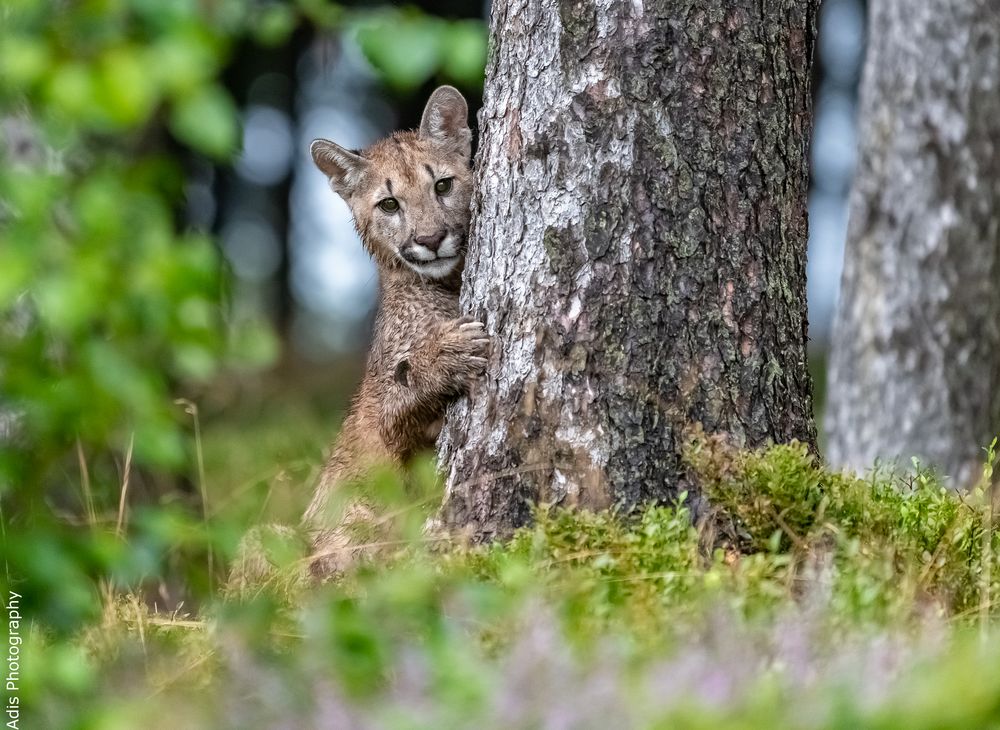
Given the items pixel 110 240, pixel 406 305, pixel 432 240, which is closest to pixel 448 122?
pixel 432 240

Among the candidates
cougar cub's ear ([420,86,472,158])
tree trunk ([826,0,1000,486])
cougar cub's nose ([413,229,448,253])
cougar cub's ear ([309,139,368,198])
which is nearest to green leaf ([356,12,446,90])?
cougar cub's nose ([413,229,448,253])

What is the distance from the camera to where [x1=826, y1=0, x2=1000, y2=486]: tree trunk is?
749 cm

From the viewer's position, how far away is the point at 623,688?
2.83m

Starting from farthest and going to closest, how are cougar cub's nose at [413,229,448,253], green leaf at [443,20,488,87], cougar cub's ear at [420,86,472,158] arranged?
1. cougar cub's ear at [420,86,472,158]
2. cougar cub's nose at [413,229,448,253]
3. green leaf at [443,20,488,87]

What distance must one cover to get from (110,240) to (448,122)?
411 cm

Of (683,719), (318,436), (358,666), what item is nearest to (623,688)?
(683,719)

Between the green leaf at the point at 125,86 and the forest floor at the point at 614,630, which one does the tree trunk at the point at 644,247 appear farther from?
the green leaf at the point at 125,86

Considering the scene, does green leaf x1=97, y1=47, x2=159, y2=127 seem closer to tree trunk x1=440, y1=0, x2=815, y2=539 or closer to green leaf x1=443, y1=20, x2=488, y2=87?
green leaf x1=443, y1=20, x2=488, y2=87

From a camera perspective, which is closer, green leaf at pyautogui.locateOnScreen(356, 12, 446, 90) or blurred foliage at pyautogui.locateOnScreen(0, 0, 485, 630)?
blurred foliage at pyautogui.locateOnScreen(0, 0, 485, 630)

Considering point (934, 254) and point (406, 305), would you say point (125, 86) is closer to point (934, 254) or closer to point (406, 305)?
point (406, 305)

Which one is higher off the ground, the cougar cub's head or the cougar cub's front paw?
the cougar cub's head

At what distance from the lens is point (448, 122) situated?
668 centimetres

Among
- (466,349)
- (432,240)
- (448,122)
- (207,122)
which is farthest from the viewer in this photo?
(448,122)

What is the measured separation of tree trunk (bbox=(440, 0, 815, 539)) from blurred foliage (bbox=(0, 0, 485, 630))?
5.63ft
